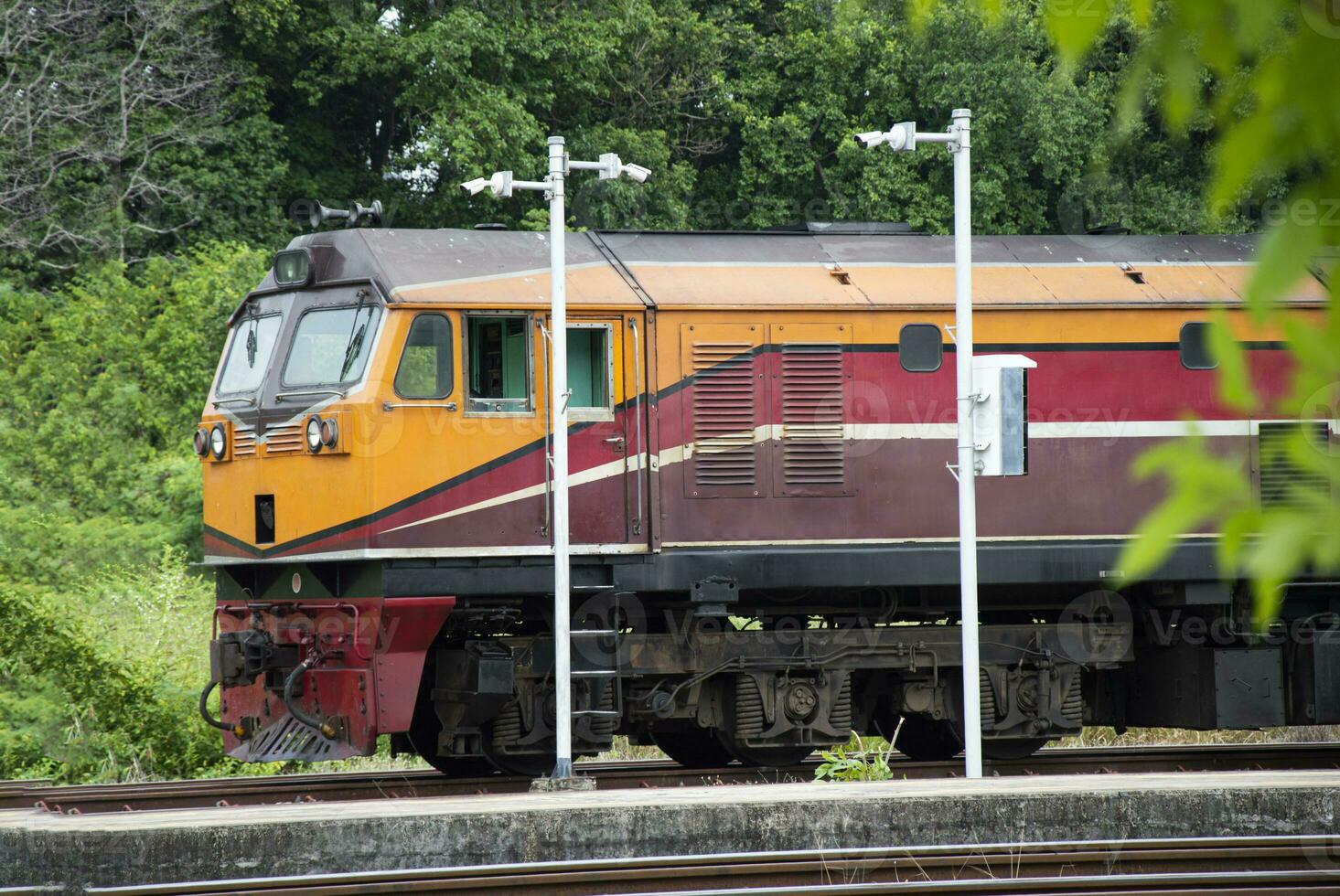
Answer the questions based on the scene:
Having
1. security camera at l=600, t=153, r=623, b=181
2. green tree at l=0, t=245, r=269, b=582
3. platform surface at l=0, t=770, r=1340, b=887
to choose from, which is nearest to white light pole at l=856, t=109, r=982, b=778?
platform surface at l=0, t=770, r=1340, b=887

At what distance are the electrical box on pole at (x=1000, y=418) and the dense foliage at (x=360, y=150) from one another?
9712mm

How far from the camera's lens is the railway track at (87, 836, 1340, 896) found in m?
7.38

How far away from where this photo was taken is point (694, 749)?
12664 millimetres

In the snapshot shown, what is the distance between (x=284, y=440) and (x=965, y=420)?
4849 mm

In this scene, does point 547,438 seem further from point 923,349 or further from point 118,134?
point 118,134

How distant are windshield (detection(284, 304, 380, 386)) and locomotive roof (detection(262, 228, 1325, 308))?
0.28 m

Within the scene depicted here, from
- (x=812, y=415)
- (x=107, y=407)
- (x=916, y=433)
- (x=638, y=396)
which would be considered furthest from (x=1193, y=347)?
(x=107, y=407)

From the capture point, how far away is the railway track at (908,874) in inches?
291

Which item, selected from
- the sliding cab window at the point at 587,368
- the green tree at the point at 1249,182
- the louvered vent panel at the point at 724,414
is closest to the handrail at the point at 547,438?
the sliding cab window at the point at 587,368

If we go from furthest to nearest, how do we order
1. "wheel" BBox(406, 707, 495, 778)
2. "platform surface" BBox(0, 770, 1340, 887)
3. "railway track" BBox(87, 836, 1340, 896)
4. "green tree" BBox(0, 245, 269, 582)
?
"green tree" BBox(0, 245, 269, 582)
"wheel" BBox(406, 707, 495, 778)
"platform surface" BBox(0, 770, 1340, 887)
"railway track" BBox(87, 836, 1340, 896)

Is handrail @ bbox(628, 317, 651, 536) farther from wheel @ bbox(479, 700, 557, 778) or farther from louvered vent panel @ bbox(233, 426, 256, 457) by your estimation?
louvered vent panel @ bbox(233, 426, 256, 457)

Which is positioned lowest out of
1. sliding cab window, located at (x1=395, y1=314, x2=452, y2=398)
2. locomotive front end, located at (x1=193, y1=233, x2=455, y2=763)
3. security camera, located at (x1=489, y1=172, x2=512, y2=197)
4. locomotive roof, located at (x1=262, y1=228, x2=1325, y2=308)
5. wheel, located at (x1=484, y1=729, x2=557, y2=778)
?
wheel, located at (x1=484, y1=729, x2=557, y2=778)

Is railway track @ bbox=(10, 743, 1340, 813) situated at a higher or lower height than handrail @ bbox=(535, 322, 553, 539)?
lower

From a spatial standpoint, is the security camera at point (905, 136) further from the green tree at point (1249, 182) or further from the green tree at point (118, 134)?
the green tree at point (118, 134)
